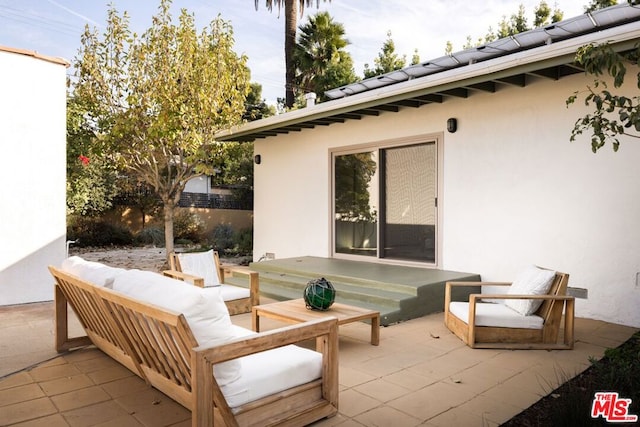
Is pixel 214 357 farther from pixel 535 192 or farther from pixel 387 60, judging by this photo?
pixel 387 60

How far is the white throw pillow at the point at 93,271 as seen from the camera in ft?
10.5

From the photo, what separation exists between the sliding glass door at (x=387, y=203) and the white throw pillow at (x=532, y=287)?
7.82ft

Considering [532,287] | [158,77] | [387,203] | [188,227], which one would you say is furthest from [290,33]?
[532,287]

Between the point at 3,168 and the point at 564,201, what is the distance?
23.4 ft

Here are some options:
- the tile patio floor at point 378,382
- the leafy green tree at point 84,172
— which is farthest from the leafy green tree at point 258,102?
the tile patio floor at point 378,382

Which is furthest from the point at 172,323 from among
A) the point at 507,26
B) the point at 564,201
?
the point at 507,26

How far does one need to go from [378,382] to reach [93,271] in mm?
2274

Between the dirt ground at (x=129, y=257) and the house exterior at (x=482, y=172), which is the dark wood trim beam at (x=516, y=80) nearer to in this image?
the house exterior at (x=482, y=172)

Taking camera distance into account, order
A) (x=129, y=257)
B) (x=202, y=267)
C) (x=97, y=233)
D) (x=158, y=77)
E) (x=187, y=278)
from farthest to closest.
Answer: (x=97, y=233), (x=129, y=257), (x=158, y=77), (x=202, y=267), (x=187, y=278)

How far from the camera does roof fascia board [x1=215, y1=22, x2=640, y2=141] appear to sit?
4367mm

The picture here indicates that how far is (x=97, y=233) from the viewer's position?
1353 centimetres

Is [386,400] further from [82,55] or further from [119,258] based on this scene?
[119,258]

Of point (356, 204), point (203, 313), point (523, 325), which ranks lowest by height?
point (523, 325)

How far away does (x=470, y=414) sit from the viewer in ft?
9.43
